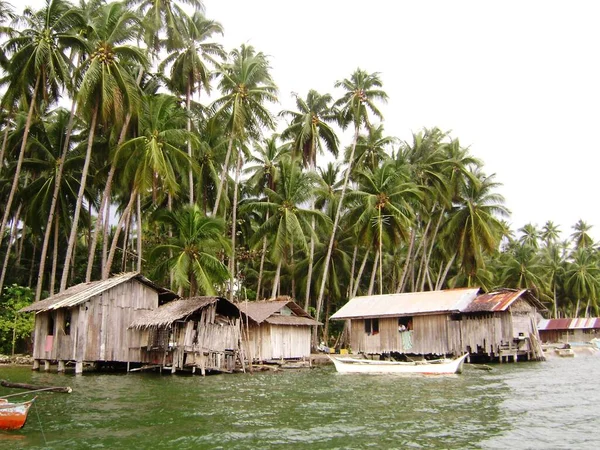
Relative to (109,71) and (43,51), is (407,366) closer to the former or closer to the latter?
(109,71)

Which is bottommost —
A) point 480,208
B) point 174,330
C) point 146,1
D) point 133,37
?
point 174,330

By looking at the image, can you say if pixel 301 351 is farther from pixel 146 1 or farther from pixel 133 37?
pixel 146 1

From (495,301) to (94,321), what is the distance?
2178 centimetres

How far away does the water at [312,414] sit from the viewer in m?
11.6

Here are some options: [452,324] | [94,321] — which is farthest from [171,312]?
[452,324]

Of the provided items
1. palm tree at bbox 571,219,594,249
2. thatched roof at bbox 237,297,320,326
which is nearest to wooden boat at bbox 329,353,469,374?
thatched roof at bbox 237,297,320,326

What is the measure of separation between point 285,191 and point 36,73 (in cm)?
1584

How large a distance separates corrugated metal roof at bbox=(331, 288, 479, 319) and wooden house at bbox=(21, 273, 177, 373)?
1369 cm

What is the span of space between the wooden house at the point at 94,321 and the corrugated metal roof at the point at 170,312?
2.23 feet

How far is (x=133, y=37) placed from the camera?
2966 cm

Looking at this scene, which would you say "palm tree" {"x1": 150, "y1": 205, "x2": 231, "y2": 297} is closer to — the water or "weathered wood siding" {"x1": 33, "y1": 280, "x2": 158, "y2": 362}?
"weathered wood siding" {"x1": 33, "y1": 280, "x2": 158, "y2": 362}

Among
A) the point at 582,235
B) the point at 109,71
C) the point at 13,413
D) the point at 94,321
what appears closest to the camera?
the point at 13,413

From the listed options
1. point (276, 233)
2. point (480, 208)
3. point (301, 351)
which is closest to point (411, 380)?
point (301, 351)

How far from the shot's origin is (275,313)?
3105 cm
